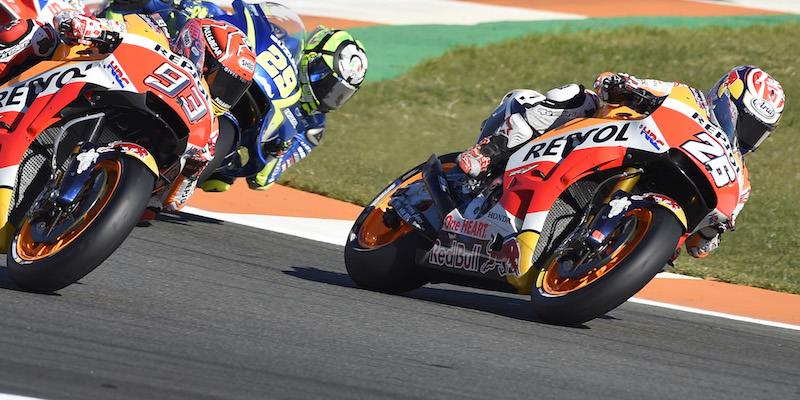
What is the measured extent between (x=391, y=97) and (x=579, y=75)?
296 cm

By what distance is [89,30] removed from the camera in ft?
17.8

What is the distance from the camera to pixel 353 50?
25.4 feet

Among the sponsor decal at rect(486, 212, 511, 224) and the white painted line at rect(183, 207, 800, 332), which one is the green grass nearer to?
the white painted line at rect(183, 207, 800, 332)

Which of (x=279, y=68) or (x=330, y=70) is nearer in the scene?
(x=279, y=68)

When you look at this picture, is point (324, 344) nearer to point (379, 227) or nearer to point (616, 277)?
point (616, 277)

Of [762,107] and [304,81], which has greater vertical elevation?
[762,107]

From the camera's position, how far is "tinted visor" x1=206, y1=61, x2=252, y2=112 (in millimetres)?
6309

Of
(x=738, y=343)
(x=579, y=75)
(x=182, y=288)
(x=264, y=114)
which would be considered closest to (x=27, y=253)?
(x=182, y=288)

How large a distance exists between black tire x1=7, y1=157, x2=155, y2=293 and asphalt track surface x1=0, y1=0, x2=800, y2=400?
12cm

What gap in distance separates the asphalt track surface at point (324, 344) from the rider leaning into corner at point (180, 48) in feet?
2.00

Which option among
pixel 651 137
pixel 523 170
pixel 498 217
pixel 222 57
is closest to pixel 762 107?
pixel 651 137

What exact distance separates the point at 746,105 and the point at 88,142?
3129 mm

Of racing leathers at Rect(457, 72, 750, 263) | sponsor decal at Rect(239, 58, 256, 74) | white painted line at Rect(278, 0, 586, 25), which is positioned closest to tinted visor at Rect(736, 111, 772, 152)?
racing leathers at Rect(457, 72, 750, 263)

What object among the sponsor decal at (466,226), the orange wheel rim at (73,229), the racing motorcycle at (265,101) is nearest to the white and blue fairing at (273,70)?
the racing motorcycle at (265,101)
